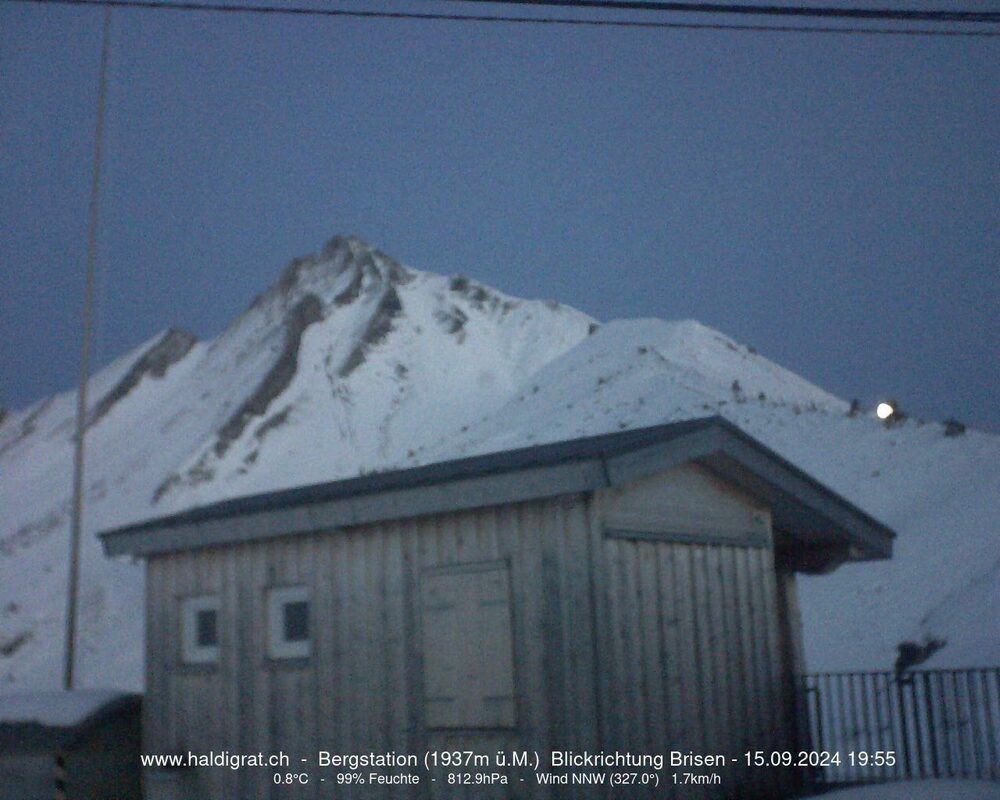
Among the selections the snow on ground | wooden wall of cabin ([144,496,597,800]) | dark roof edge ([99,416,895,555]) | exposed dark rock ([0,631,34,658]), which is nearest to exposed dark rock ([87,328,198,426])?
exposed dark rock ([0,631,34,658])

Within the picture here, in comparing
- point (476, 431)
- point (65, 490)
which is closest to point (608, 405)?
point (476, 431)

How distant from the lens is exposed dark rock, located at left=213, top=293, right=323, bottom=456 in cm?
4511

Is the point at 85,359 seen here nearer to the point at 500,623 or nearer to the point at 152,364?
the point at 500,623

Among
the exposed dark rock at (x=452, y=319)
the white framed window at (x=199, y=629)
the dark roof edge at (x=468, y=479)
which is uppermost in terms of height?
the exposed dark rock at (x=452, y=319)

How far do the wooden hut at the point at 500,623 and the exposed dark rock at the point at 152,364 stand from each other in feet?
160

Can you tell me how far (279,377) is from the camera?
51375 mm

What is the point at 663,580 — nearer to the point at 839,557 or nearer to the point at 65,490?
the point at 839,557

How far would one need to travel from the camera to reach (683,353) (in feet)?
170

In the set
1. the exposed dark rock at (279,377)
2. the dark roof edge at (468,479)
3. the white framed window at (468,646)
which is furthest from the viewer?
the exposed dark rock at (279,377)

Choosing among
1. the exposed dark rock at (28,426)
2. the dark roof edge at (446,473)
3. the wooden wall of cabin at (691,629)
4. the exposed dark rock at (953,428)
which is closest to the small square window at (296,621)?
the dark roof edge at (446,473)

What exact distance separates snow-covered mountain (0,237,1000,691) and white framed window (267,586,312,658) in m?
9.82

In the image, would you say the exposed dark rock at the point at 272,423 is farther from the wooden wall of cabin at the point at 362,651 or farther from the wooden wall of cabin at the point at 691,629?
the wooden wall of cabin at the point at 691,629

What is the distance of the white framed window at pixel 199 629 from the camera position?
11.0 m

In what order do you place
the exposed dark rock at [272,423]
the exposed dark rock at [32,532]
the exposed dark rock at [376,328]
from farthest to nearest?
the exposed dark rock at [376,328] < the exposed dark rock at [272,423] < the exposed dark rock at [32,532]
